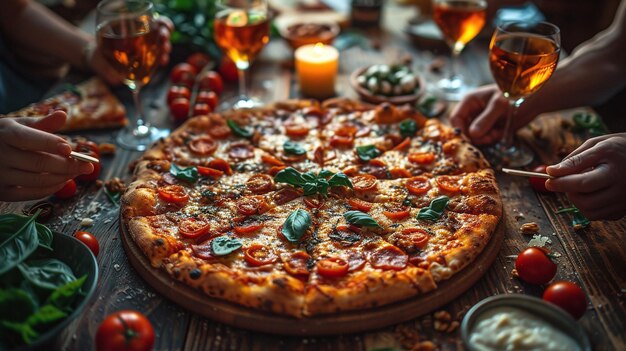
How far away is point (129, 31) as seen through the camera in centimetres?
365

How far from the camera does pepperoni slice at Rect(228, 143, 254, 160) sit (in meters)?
3.50

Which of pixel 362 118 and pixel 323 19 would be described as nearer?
pixel 362 118

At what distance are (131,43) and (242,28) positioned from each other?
814mm

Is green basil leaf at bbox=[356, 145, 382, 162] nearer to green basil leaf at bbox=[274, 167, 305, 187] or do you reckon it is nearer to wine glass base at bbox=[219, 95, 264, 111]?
green basil leaf at bbox=[274, 167, 305, 187]

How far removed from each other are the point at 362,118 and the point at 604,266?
1.83 meters

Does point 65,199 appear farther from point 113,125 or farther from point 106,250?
point 113,125

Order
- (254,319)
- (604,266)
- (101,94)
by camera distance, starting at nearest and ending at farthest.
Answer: (254,319) < (604,266) < (101,94)

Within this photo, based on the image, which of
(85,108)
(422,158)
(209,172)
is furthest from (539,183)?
(85,108)

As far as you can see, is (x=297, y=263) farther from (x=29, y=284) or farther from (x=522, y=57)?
(x=522, y=57)

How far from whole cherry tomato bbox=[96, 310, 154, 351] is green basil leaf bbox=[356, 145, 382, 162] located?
175 cm

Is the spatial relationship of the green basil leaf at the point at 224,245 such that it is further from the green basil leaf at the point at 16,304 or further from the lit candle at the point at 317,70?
the lit candle at the point at 317,70

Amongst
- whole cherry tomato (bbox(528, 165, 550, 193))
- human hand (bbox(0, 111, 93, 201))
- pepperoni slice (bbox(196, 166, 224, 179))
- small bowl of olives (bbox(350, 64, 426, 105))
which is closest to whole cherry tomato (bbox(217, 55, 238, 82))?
small bowl of olives (bbox(350, 64, 426, 105))

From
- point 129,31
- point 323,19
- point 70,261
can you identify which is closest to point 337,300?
point 70,261

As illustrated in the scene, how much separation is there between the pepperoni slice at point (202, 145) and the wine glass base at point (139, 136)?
1.42 ft
